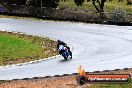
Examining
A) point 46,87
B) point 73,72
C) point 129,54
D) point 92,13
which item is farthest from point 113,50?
point 92,13

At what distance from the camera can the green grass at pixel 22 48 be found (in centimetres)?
2923

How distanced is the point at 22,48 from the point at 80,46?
14.8 feet

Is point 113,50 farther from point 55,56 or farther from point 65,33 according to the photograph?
point 65,33

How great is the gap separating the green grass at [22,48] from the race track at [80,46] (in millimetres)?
1568

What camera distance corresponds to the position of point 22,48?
32344 mm

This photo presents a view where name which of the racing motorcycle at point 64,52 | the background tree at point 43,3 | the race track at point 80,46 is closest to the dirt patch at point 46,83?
the race track at point 80,46

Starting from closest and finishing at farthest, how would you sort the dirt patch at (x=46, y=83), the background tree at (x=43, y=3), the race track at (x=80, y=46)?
the dirt patch at (x=46, y=83), the race track at (x=80, y=46), the background tree at (x=43, y=3)

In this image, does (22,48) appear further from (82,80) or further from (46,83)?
(82,80)

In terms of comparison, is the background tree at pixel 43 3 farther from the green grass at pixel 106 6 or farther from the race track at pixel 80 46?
the green grass at pixel 106 6

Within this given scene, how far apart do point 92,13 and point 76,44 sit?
46.8 ft

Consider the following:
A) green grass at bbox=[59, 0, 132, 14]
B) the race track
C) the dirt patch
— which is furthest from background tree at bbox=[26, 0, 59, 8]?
the dirt patch

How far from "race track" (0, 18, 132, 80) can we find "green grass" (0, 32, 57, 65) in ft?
5.14

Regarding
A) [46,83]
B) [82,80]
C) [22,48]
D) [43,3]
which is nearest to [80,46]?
[22,48]

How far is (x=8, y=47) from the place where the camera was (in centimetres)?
3234
